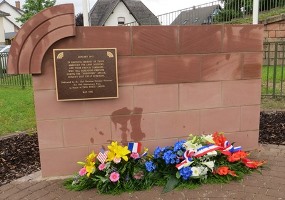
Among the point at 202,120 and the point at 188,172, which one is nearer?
the point at 188,172

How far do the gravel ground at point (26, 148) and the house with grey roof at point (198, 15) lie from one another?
23.1 feet

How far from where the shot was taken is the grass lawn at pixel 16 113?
5.88 metres

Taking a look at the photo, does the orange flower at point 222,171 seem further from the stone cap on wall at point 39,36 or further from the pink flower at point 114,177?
the stone cap on wall at point 39,36

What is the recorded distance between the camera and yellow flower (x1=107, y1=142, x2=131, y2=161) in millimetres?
3217

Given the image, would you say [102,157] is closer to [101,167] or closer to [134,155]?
[101,167]

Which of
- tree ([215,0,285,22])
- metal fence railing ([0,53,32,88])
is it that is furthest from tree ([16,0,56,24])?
tree ([215,0,285,22])

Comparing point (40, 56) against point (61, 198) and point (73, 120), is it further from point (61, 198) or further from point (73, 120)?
point (61, 198)

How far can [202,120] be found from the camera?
375 centimetres

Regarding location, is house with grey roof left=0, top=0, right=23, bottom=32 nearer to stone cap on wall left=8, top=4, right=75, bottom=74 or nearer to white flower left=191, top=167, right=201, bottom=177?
stone cap on wall left=8, top=4, right=75, bottom=74

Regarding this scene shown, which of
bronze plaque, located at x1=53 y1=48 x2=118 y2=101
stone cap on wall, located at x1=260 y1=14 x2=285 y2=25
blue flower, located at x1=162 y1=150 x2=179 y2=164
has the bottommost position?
blue flower, located at x1=162 y1=150 x2=179 y2=164

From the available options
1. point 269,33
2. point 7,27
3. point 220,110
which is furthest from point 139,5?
point 220,110

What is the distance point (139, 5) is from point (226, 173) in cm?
3679

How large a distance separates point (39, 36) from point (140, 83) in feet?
3.73

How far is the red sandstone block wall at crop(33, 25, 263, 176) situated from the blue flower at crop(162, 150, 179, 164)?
41 centimetres
